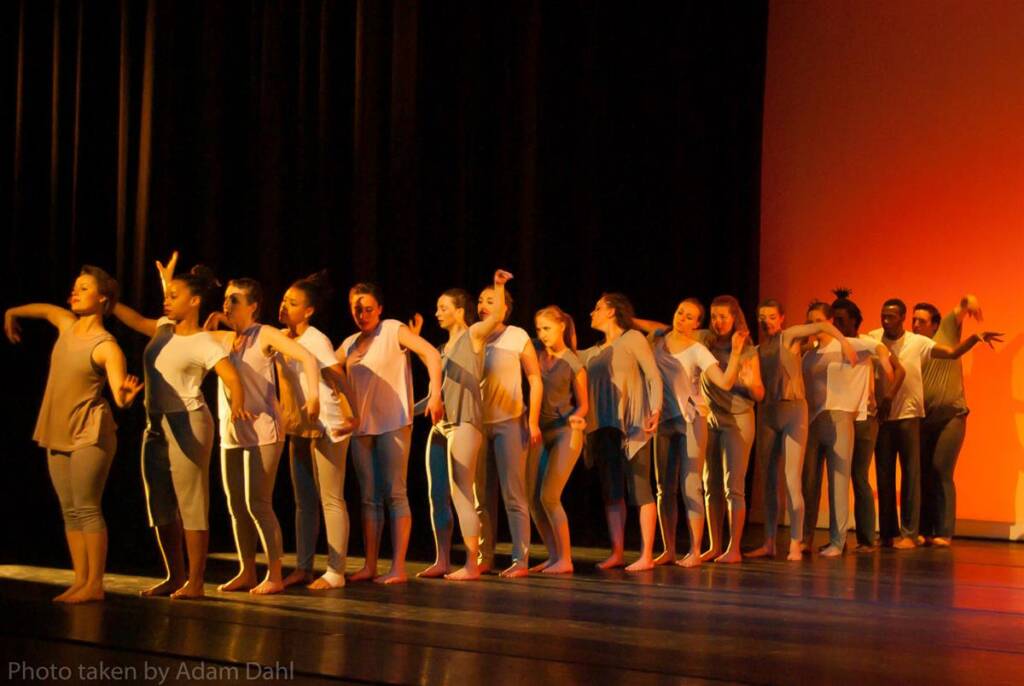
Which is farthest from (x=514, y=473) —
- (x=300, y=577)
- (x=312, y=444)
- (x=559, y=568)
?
(x=300, y=577)

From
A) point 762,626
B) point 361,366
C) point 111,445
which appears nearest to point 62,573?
point 111,445

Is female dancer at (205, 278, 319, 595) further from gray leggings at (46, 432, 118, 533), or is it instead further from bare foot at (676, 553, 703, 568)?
bare foot at (676, 553, 703, 568)

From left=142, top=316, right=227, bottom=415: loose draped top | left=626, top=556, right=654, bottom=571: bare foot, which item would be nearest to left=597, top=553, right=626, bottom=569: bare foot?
left=626, top=556, right=654, bottom=571: bare foot

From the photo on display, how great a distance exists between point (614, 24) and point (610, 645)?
6.83 metres

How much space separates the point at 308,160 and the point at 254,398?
3038 millimetres

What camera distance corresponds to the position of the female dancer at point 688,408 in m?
7.43

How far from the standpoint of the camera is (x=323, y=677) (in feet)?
13.1

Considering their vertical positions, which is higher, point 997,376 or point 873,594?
point 997,376

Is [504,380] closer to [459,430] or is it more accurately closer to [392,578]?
[459,430]

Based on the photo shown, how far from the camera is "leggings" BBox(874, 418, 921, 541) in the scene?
892 cm

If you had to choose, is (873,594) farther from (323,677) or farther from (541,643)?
(323,677)

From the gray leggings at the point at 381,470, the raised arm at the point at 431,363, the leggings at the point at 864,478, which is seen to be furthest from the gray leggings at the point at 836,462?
the gray leggings at the point at 381,470

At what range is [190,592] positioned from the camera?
18.3 feet

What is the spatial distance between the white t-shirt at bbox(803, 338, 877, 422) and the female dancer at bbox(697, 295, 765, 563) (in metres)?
0.70
